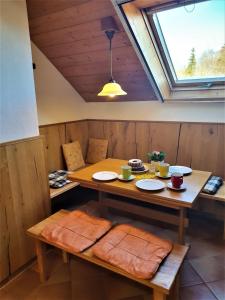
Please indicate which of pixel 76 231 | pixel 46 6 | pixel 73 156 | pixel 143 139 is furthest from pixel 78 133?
pixel 76 231

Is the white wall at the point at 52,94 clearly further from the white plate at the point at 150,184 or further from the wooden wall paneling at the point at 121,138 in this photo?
the white plate at the point at 150,184

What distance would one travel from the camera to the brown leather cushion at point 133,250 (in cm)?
139

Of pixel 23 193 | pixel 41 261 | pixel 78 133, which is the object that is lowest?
pixel 41 261

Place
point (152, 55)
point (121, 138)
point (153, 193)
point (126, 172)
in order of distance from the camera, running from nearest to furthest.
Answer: point (153, 193)
point (126, 172)
point (152, 55)
point (121, 138)

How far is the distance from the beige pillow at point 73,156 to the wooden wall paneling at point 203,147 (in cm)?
139

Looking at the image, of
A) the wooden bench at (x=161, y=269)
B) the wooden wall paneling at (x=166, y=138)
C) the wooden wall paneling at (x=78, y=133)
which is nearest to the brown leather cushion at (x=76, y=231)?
the wooden bench at (x=161, y=269)

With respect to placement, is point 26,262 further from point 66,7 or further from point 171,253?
point 66,7

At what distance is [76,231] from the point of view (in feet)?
5.80

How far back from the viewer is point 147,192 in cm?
178

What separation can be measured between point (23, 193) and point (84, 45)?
168 centimetres

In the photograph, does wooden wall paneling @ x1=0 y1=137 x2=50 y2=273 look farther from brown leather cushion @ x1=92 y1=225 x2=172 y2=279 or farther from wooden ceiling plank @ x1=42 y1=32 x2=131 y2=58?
wooden ceiling plank @ x1=42 y1=32 x2=131 y2=58

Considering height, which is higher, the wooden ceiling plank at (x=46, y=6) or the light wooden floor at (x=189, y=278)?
the wooden ceiling plank at (x=46, y=6)

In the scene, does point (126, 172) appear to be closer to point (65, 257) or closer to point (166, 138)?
point (65, 257)

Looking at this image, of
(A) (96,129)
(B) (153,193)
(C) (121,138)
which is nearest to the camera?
(B) (153,193)
